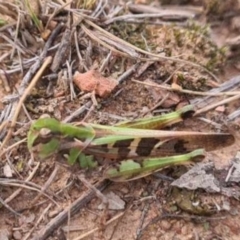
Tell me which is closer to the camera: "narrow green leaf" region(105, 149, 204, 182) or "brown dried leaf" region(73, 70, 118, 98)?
"narrow green leaf" region(105, 149, 204, 182)

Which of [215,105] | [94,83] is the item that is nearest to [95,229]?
[94,83]

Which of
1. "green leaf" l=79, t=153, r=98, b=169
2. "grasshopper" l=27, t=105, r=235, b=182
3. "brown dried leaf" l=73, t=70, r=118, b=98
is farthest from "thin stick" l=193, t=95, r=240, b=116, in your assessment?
"green leaf" l=79, t=153, r=98, b=169

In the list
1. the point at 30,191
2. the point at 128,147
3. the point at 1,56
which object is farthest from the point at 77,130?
the point at 1,56

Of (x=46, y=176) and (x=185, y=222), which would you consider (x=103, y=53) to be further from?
(x=185, y=222)

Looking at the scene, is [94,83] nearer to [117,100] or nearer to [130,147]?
[117,100]

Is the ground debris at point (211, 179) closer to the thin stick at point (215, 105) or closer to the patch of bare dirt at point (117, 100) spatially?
the patch of bare dirt at point (117, 100)

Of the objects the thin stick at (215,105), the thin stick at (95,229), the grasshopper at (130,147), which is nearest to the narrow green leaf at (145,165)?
the grasshopper at (130,147)

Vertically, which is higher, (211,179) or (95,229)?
(211,179)

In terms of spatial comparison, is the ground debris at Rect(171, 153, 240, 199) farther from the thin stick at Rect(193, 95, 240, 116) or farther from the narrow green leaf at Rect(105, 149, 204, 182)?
the thin stick at Rect(193, 95, 240, 116)
